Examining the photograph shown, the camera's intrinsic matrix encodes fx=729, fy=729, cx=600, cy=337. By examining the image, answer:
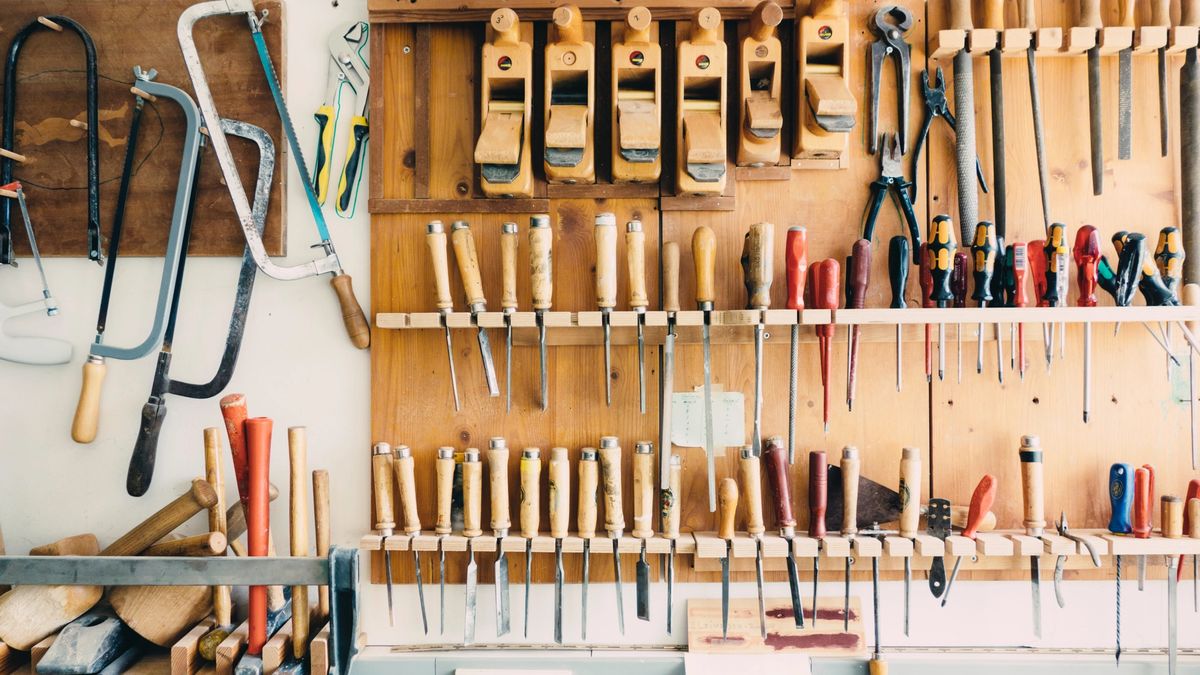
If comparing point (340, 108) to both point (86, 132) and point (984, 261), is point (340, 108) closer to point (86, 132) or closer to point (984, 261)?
point (86, 132)

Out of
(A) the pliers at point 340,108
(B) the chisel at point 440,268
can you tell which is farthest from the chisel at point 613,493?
(A) the pliers at point 340,108

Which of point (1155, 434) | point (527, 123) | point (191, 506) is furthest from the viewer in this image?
point (1155, 434)

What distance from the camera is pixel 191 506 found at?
1.61 meters

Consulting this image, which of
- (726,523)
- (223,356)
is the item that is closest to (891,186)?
(726,523)

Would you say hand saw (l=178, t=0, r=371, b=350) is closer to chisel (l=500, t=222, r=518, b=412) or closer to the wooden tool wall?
the wooden tool wall

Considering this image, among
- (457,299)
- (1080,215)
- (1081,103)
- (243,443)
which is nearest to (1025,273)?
(1080,215)

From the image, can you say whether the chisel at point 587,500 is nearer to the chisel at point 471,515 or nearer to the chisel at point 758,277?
the chisel at point 471,515

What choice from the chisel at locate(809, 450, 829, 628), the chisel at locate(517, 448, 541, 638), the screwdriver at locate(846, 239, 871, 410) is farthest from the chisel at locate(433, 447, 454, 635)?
the screwdriver at locate(846, 239, 871, 410)

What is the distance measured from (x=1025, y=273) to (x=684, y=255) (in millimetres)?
791

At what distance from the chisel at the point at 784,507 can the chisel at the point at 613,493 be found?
0.38 m

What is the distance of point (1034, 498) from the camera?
5.69ft

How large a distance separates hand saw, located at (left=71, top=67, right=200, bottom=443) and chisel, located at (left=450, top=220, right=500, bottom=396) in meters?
0.71

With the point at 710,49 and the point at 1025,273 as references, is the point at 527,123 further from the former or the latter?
the point at 1025,273

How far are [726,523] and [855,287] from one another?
25.0 inches
